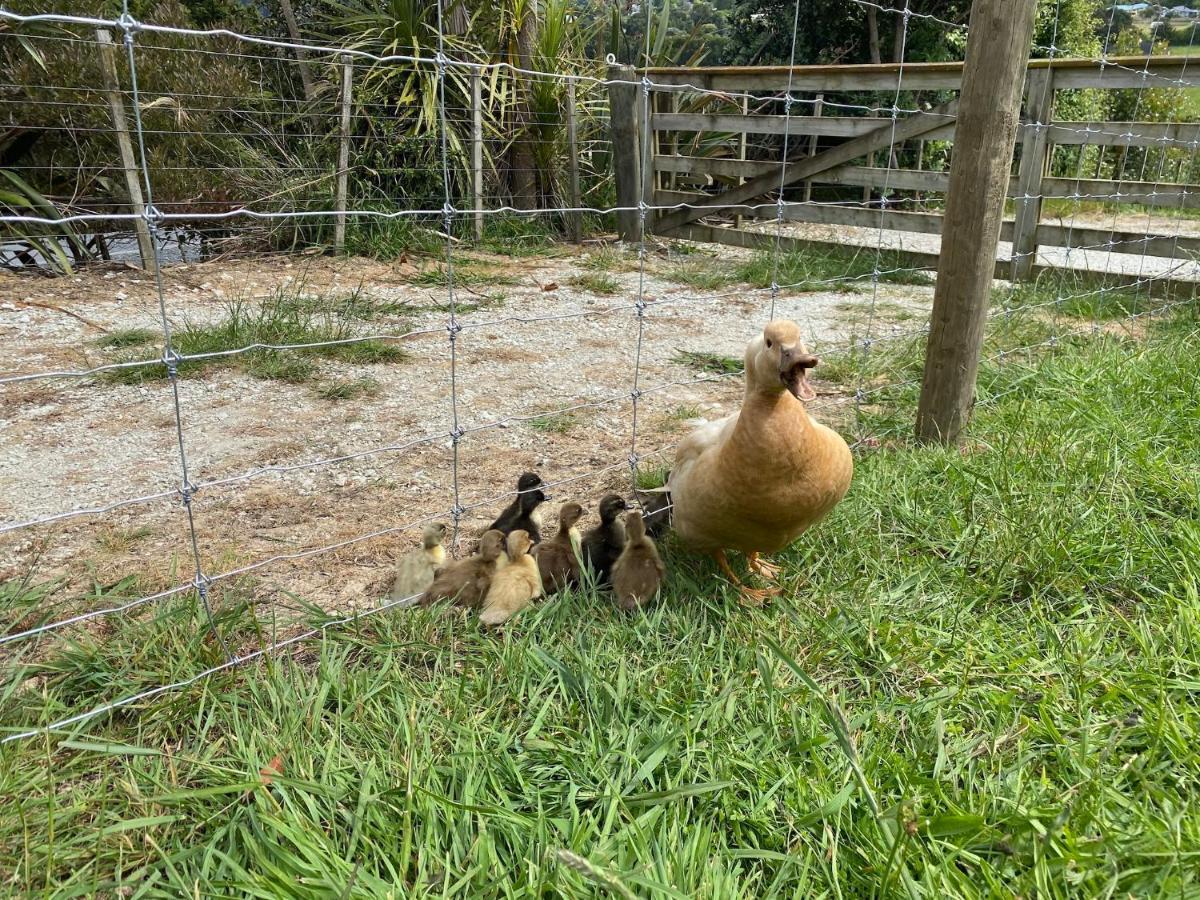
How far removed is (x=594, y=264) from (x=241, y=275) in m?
3.21

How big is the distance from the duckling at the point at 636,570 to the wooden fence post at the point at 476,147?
6355 mm

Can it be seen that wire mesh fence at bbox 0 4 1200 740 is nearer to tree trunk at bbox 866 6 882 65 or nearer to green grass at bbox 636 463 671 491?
green grass at bbox 636 463 671 491

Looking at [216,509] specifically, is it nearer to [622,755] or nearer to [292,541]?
[292,541]

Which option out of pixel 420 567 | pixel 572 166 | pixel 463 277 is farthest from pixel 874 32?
pixel 420 567

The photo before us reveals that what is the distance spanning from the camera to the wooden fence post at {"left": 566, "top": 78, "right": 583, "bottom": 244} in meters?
9.49

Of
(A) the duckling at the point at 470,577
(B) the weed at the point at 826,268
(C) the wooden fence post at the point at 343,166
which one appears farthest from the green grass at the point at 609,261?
(A) the duckling at the point at 470,577

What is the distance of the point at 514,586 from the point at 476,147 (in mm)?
7269

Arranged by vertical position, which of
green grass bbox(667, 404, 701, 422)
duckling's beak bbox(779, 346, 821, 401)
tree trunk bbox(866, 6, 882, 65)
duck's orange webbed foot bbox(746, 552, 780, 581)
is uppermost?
tree trunk bbox(866, 6, 882, 65)

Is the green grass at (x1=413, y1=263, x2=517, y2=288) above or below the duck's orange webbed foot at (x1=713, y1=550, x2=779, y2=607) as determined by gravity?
above

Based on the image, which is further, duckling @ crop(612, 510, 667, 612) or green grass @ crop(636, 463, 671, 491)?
green grass @ crop(636, 463, 671, 491)

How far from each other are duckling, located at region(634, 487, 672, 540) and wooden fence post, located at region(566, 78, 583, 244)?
6179mm

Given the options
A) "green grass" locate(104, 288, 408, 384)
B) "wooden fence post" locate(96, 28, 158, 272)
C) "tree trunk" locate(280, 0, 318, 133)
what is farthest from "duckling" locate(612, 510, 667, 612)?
"tree trunk" locate(280, 0, 318, 133)

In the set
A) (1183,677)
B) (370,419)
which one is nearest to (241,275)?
(370,419)

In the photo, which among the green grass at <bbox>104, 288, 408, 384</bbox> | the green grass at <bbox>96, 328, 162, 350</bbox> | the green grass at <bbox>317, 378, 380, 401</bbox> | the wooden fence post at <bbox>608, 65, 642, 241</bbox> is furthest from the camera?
the wooden fence post at <bbox>608, 65, 642, 241</bbox>
